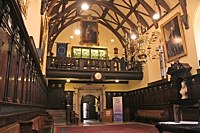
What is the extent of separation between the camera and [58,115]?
1143cm

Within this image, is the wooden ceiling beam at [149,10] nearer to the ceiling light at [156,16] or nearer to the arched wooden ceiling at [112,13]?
the arched wooden ceiling at [112,13]

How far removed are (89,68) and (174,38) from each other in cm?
513

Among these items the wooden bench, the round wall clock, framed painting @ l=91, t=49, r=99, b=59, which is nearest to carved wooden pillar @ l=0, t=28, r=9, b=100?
the wooden bench

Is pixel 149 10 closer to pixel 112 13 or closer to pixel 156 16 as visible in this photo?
Answer: pixel 156 16

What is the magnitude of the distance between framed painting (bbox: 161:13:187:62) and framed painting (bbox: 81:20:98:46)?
3863mm

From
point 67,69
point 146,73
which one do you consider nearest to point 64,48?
point 67,69

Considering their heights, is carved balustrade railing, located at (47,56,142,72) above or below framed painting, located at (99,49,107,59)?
below

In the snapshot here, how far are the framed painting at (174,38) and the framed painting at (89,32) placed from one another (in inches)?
152

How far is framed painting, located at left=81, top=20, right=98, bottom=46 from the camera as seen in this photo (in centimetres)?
1088

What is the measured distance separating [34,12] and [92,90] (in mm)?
9108

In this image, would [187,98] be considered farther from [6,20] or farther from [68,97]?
[68,97]

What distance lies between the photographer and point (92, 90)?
46.6 ft

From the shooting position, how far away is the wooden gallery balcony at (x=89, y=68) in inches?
427

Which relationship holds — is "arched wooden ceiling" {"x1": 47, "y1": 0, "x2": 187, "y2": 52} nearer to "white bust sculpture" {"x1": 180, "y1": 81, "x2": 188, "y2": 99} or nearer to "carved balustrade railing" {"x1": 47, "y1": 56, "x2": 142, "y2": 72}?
"carved balustrade railing" {"x1": 47, "y1": 56, "x2": 142, "y2": 72}
